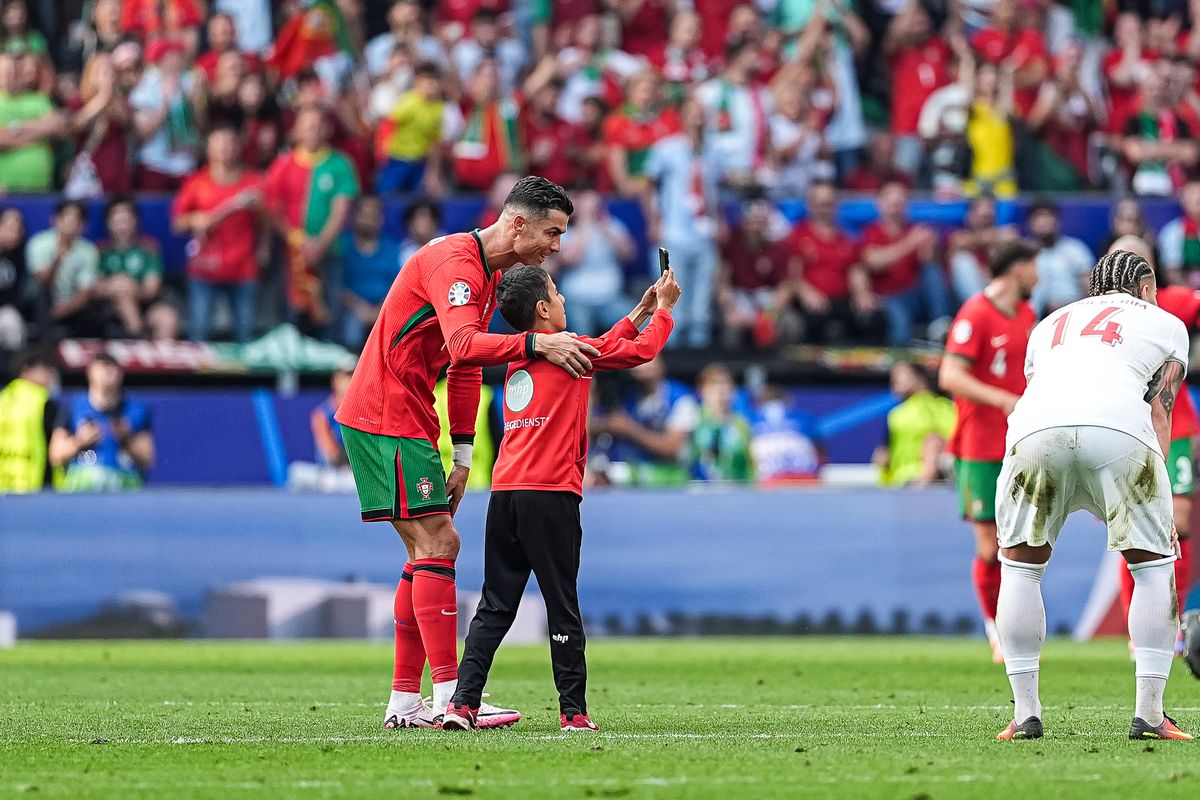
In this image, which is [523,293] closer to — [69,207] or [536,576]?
[536,576]

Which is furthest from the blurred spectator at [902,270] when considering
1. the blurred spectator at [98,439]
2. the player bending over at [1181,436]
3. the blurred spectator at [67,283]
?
the blurred spectator at [67,283]

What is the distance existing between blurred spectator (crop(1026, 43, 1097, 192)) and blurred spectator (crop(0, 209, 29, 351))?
419 inches

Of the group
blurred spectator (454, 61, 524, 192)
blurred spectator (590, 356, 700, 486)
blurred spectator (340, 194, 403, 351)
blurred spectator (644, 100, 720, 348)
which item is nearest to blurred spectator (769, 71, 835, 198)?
blurred spectator (644, 100, 720, 348)

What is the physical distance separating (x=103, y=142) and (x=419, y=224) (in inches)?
142

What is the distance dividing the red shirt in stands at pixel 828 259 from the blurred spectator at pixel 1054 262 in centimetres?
178

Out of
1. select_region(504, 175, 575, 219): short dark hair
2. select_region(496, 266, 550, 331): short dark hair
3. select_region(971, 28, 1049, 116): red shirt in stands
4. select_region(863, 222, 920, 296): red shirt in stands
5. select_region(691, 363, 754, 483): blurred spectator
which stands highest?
select_region(971, 28, 1049, 116): red shirt in stands

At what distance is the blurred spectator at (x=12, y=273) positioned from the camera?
1800 centimetres

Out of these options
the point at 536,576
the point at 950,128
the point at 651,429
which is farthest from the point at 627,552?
the point at 536,576

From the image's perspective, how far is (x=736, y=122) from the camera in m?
20.0

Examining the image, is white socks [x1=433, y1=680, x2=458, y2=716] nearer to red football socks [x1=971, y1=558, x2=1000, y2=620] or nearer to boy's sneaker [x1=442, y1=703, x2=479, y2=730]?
boy's sneaker [x1=442, y1=703, x2=479, y2=730]

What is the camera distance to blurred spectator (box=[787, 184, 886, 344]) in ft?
62.0

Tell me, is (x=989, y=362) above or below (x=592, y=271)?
below

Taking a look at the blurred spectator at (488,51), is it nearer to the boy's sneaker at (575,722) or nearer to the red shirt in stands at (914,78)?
the red shirt in stands at (914,78)

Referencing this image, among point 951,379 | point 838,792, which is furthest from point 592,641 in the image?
point 838,792
